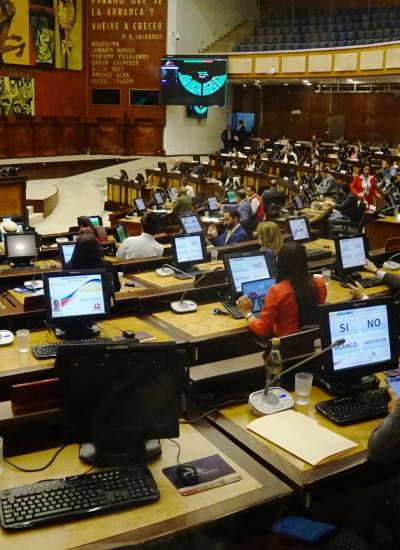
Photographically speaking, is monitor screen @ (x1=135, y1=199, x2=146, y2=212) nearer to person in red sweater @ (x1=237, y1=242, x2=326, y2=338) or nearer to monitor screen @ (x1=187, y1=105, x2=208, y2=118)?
person in red sweater @ (x1=237, y1=242, x2=326, y2=338)

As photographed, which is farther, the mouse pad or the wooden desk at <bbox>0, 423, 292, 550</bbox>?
the mouse pad

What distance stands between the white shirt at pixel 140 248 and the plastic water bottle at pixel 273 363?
3.43m

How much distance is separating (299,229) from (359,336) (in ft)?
13.6

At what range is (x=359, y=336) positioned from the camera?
3.35 m

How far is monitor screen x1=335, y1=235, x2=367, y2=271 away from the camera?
572 centimetres

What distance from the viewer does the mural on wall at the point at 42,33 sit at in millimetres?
16750

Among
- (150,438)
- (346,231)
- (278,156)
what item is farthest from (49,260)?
(278,156)

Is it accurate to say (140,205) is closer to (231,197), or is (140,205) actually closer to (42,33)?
(231,197)

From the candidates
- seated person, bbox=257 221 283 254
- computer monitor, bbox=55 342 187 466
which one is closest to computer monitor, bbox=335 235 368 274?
seated person, bbox=257 221 283 254

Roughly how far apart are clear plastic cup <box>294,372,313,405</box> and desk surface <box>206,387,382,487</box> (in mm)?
34

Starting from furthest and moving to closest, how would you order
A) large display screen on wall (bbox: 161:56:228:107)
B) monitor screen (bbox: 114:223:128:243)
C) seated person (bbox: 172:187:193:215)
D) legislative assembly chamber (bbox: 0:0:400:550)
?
1. large display screen on wall (bbox: 161:56:228:107)
2. seated person (bbox: 172:187:193:215)
3. monitor screen (bbox: 114:223:128:243)
4. legislative assembly chamber (bbox: 0:0:400:550)

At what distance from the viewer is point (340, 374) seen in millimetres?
3266

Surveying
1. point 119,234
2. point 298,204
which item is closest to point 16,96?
point 298,204

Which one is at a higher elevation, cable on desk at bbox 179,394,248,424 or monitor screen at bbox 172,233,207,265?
monitor screen at bbox 172,233,207,265
